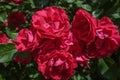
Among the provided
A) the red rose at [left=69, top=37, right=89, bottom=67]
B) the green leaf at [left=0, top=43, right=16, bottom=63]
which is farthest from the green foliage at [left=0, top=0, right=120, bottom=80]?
the red rose at [left=69, top=37, right=89, bottom=67]

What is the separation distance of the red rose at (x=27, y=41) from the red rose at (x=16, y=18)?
1.22m

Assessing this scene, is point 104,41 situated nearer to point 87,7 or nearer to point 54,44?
point 54,44

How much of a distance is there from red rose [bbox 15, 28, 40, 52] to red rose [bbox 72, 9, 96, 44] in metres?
0.17

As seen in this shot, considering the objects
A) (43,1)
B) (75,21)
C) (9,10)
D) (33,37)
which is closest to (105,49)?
(75,21)

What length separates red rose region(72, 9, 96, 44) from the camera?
5.69 feet

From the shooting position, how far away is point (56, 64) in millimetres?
1732

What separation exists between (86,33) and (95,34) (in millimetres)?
37

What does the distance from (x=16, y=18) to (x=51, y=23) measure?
133 cm

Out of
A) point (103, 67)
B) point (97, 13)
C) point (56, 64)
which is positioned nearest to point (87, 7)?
point (97, 13)

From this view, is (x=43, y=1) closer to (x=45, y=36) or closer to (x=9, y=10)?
(x=45, y=36)

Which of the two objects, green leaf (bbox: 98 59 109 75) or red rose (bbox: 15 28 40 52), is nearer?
red rose (bbox: 15 28 40 52)

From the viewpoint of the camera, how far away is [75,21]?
1781mm

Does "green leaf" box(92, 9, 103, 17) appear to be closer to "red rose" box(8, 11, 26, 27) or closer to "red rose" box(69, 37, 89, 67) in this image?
"red rose" box(69, 37, 89, 67)

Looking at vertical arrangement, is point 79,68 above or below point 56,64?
below
